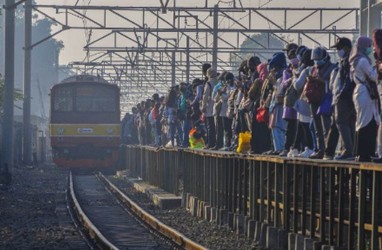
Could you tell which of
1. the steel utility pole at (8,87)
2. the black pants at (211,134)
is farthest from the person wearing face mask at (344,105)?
the steel utility pole at (8,87)

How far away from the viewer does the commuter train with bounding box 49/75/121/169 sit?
137 feet

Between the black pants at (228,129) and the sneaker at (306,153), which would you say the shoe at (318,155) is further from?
the black pants at (228,129)

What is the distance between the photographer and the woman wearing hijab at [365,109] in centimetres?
1245

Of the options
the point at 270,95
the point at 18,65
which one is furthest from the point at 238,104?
the point at 18,65

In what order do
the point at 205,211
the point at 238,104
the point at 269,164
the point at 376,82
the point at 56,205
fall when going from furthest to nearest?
the point at 56,205, the point at 205,211, the point at 238,104, the point at 269,164, the point at 376,82

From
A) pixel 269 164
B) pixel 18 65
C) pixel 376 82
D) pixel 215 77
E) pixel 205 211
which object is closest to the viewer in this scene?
pixel 376 82

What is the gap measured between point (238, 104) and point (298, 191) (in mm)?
5034

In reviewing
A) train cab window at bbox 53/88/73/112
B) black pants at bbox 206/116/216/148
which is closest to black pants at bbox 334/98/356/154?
black pants at bbox 206/116/216/148

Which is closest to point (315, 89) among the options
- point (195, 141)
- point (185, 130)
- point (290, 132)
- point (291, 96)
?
point (291, 96)

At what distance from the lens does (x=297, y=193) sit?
48.9ft

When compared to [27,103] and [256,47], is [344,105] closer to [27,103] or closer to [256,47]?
[27,103]

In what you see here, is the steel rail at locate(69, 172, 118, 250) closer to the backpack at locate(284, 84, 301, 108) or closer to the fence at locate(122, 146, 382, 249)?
the fence at locate(122, 146, 382, 249)

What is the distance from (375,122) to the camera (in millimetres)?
12570

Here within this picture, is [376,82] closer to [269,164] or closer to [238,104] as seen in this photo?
[269,164]
